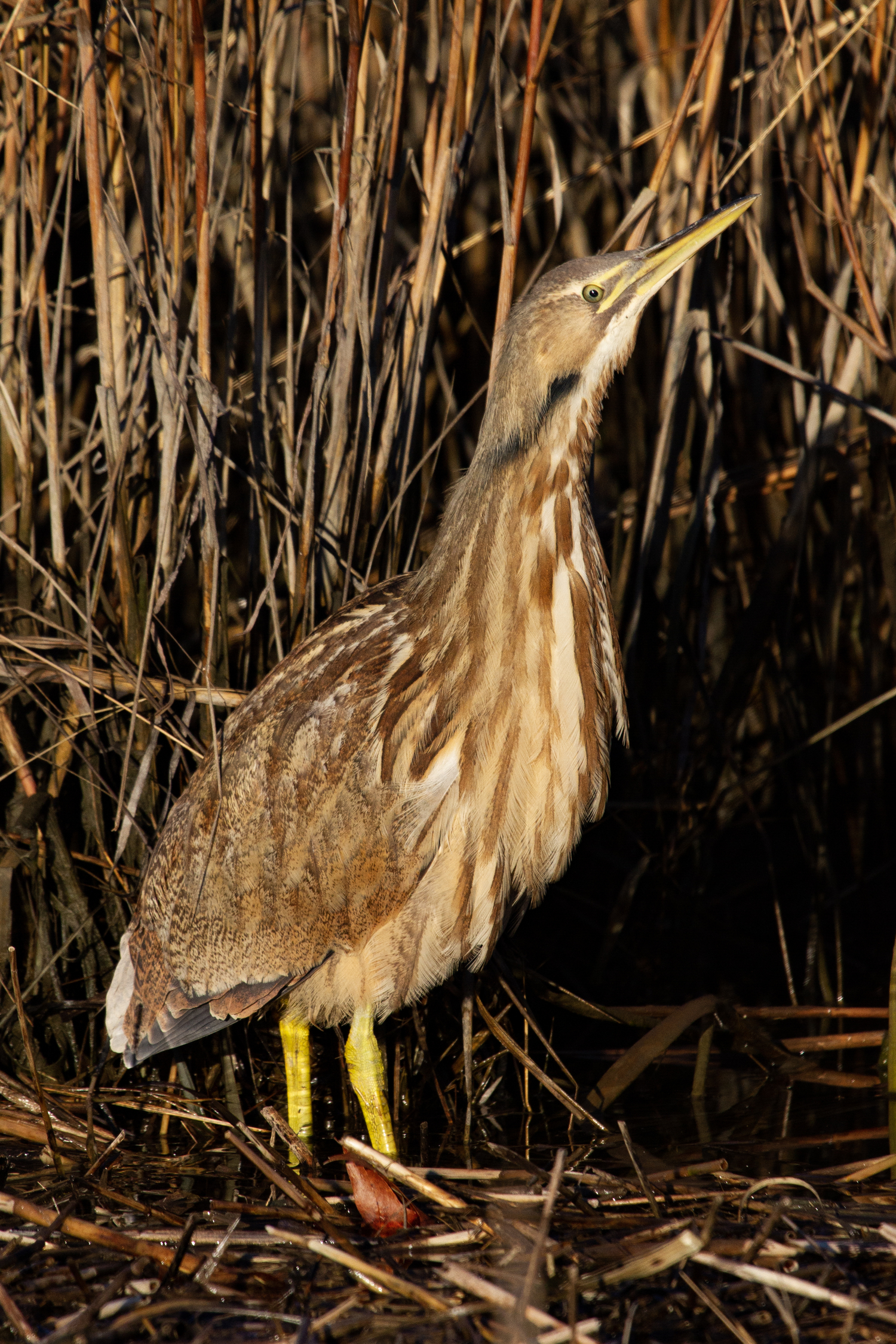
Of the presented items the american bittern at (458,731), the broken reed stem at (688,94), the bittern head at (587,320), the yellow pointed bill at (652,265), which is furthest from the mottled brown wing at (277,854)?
the broken reed stem at (688,94)

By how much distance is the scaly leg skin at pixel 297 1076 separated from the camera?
2.44 m

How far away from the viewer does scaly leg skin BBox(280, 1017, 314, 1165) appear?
2.44 m

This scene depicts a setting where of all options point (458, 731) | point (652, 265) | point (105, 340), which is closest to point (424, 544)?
point (105, 340)

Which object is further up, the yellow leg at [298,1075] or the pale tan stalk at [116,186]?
the pale tan stalk at [116,186]

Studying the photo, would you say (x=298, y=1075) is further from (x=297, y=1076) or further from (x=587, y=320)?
(x=587, y=320)

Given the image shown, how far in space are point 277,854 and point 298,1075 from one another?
0.49 meters

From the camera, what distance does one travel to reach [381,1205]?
1.98 meters

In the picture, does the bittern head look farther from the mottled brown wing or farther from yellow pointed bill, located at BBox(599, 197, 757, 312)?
the mottled brown wing

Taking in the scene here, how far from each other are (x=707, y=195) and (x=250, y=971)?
1.86m

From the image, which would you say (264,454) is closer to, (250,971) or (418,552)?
(418,552)

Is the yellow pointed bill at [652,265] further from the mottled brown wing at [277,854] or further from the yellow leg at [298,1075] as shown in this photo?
the yellow leg at [298,1075]

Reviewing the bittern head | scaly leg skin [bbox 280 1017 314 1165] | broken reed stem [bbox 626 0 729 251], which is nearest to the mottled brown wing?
scaly leg skin [bbox 280 1017 314 1165]

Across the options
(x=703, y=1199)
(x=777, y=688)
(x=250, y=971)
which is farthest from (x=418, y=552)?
(x=703, y=1199)

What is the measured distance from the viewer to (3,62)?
92.7 inches
